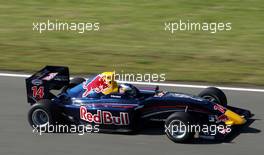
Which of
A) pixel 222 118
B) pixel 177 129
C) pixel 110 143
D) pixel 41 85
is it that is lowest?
pixel 110 143

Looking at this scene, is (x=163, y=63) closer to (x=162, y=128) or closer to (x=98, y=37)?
(x=98, y=37)

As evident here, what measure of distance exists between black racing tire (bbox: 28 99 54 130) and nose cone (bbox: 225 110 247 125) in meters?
3.19

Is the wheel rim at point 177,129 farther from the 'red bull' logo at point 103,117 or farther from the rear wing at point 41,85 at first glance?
the rear wing at point 41,85

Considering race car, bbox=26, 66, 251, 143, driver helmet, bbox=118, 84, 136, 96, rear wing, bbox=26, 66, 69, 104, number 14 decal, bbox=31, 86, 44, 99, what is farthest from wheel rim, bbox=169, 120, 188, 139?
number 14 decal, bbox=31, 86, 44, 99

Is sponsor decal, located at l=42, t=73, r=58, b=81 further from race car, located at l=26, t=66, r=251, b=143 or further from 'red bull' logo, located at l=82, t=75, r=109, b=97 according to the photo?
'red bull' logo, located at l=82, t=75, r=109, b=97

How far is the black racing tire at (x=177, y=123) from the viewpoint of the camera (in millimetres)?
11742

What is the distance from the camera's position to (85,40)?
20625 millimetres

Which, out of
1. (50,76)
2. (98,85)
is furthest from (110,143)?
(50,76)

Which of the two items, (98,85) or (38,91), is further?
(38,91)

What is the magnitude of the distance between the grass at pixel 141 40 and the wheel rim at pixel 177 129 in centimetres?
447

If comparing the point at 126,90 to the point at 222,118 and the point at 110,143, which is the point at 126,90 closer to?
the point at 110,143

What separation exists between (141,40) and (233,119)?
8382 millimetres

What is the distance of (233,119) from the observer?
40.4 ft

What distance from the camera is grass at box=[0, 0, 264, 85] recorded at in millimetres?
17375
